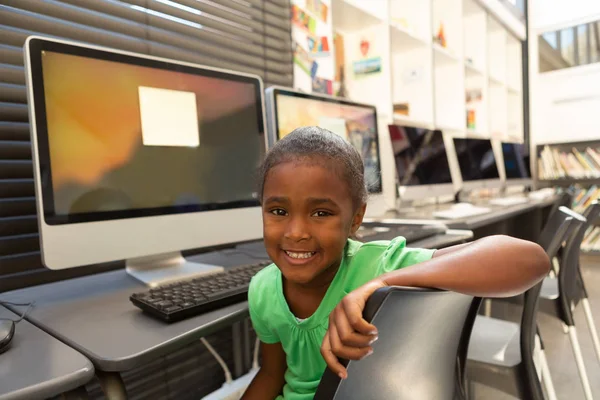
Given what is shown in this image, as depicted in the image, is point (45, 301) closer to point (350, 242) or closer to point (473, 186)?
point (350, 242)

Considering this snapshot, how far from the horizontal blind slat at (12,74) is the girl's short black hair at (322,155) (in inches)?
31.6

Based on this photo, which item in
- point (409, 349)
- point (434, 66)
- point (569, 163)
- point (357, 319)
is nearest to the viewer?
point (357, 319)

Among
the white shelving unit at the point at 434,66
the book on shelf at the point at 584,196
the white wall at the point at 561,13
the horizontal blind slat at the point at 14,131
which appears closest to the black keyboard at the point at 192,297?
the horizontal blind slat at the point at 14,131

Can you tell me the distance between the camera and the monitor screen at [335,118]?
1.41 metres

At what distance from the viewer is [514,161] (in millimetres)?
3928

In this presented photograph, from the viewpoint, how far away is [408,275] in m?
0.54

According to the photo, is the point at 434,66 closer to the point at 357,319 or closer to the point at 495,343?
the point at 495,343

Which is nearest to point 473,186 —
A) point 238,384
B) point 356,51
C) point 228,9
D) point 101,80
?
point 356,51

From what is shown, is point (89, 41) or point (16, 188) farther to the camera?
point (89, 41)

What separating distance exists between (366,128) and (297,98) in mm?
446

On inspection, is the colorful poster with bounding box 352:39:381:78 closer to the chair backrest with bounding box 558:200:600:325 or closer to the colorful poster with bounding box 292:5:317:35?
the colorful poster with bounding box 292:5:317:35

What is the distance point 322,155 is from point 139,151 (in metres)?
0.52

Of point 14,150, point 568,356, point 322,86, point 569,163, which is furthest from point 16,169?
point 569,163

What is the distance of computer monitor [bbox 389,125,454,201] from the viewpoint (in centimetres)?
226
